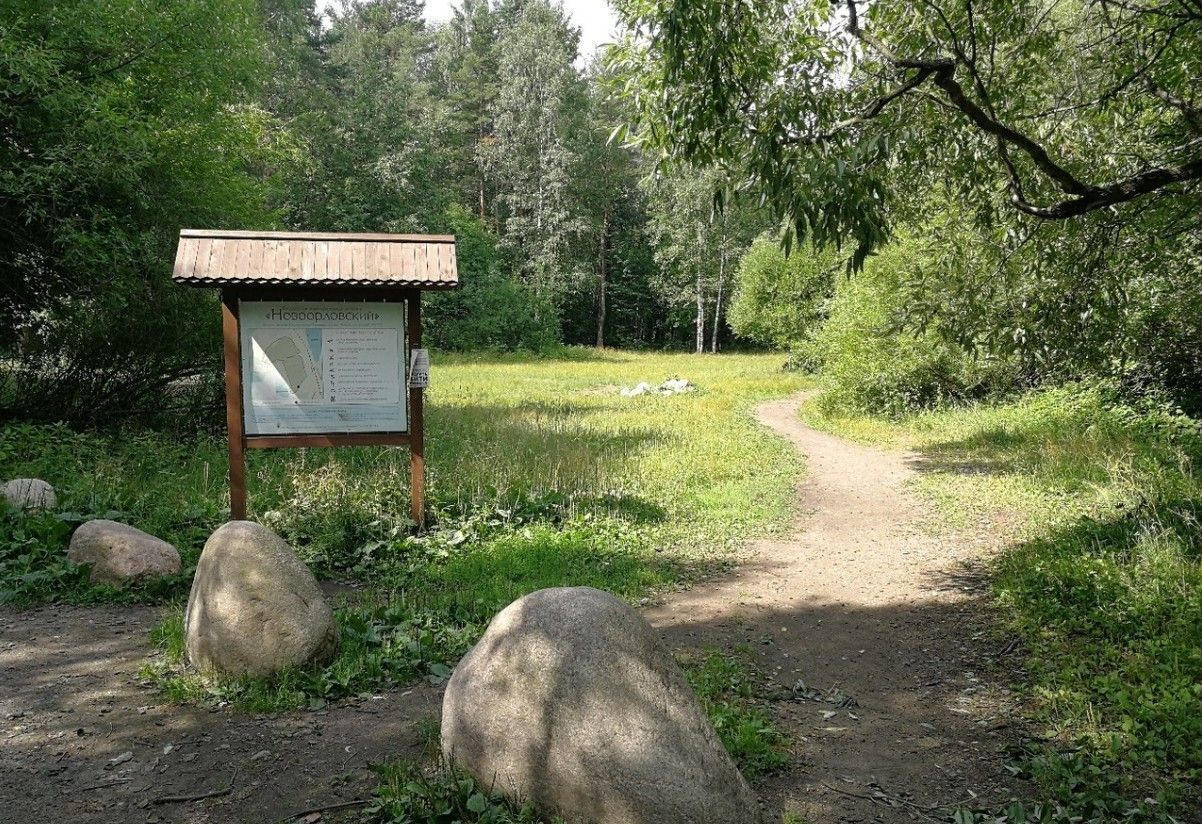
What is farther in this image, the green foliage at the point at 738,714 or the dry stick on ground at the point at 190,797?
the green foliage at the point at 738,714

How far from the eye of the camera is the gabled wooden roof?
7.69 metres

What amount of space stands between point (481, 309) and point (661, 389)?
64.5ft

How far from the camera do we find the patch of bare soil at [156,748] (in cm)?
387

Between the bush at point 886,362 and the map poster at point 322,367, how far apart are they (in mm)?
11608

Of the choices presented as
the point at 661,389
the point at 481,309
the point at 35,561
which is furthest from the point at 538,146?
the point at 35,561

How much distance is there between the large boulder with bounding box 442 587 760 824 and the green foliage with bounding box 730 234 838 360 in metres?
29.0

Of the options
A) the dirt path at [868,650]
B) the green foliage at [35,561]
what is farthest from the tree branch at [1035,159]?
the green foliage at [35,561]

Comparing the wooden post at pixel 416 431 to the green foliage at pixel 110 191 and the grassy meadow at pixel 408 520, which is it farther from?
the green foliage at pixel 110 191

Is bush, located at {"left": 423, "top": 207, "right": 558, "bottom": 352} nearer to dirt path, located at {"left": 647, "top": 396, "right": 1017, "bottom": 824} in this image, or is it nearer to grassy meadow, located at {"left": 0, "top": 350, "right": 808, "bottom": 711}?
grassy meadow, located at {"left": 0, "top": 350, "right": 808, "bottom": 711}

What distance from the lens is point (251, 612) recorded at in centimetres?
504

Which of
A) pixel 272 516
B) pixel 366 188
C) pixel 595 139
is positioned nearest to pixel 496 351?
pixel 366 188

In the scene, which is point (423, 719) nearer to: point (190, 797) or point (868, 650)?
point (190, 797)

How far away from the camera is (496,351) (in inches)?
1684

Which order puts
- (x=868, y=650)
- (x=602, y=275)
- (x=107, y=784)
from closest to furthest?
(x=107, y=784) < (x=868, y=650) < (x=602, y=275)
